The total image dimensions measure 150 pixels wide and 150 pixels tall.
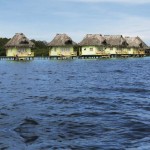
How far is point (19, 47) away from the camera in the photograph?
7550 cm

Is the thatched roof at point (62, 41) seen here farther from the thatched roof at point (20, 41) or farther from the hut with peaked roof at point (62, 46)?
the thatched roof at point (20, 41)

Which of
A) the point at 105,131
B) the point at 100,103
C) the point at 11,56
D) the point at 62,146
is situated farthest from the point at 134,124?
the point at 11,56

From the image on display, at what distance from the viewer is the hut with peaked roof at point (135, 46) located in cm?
9506

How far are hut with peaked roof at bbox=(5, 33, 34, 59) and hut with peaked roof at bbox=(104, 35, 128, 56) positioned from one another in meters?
19.0

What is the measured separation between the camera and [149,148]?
7.20m

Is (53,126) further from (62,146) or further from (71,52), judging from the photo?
(71,52)

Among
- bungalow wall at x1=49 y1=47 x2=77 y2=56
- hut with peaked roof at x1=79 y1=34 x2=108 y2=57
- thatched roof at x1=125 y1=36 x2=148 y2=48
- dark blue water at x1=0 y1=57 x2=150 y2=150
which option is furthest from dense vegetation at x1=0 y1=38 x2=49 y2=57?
dark blue water at x1=0 y1=57 x2=150 y2=150

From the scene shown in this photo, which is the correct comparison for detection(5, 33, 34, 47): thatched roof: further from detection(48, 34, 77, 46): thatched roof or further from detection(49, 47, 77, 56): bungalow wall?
detection(49, 47, 77, 56): bungalow wall

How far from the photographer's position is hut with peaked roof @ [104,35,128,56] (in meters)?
86.1

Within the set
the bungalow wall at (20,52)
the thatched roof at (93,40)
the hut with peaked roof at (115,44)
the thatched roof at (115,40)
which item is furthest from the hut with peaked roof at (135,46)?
the bungalow wall at (20,52)

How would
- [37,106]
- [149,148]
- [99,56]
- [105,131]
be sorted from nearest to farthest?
[149,148]
[105,131]
[37,106]
[99,56]

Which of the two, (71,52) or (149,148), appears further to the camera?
(71,52)

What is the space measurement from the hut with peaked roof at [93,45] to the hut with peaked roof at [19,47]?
1220cm

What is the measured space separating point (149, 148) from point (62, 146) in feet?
5.55
